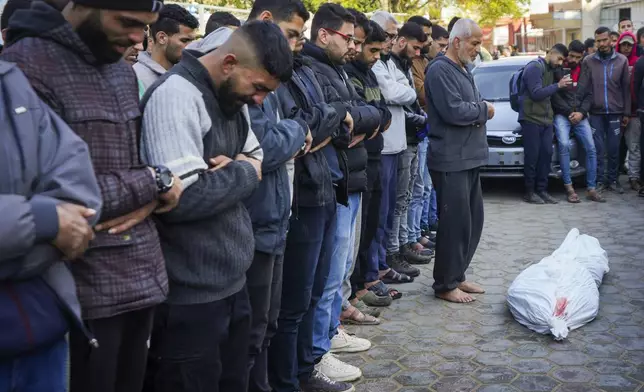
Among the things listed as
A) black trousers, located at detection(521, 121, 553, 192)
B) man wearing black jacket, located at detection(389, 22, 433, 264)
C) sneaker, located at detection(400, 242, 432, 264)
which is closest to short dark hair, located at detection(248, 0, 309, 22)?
man wearing black jacket, located at detection(389, 22, 433, 264)

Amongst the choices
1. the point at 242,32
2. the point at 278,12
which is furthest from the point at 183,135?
the point at 278,12

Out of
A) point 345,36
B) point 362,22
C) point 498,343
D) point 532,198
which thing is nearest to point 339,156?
point 345,36

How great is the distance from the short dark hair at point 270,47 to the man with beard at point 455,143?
2941 mm

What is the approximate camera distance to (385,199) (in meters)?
5.98

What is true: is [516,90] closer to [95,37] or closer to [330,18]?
[330,18]

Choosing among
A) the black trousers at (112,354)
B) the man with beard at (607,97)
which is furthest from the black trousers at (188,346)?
the man with beard at (607,97)

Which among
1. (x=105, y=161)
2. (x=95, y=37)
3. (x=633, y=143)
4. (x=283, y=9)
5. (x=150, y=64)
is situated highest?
(x=283, y=9)

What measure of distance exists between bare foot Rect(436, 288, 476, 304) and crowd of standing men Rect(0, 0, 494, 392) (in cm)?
132

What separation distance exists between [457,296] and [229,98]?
363 centimetres

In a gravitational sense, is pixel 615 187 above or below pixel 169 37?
below

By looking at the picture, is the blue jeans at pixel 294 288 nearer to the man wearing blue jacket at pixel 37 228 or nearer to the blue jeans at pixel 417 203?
the man wearing blue jacket at pixel 37 228

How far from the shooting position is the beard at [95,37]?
2293 mm

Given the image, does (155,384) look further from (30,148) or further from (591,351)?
(591,351)

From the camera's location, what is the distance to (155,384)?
2.76 meters
